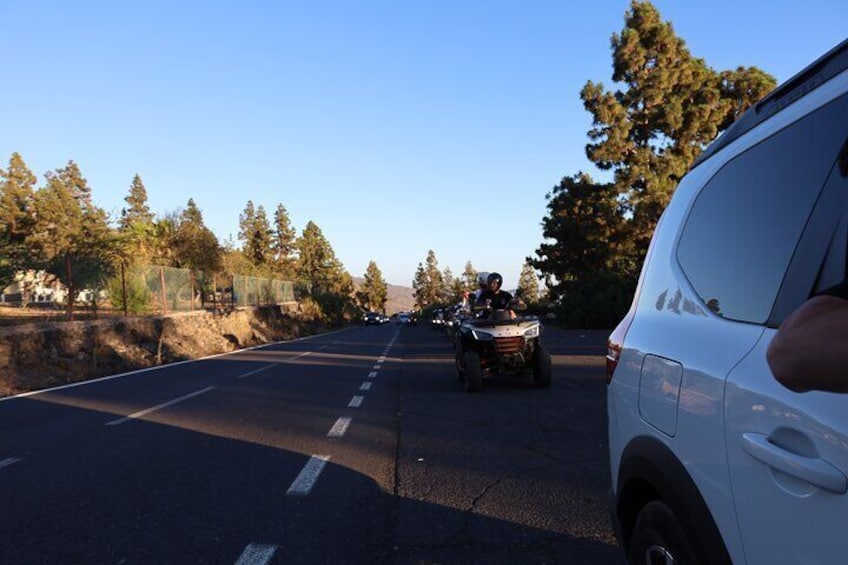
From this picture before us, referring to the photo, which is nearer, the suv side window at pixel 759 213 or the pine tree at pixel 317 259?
the suv side window at pixel 759 213

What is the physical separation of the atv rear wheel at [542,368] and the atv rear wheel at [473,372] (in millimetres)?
1008

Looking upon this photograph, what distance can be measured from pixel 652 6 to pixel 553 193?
11651 millimetres

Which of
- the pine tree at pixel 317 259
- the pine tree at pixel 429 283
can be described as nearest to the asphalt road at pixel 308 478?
the pine tree at pixel 317 259

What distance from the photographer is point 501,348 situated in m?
10.9

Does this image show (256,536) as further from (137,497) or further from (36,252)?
(36,252)

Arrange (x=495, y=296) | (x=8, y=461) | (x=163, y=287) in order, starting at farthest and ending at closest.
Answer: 1. (x=163, y=287)
2. (x=495, y=296)
3. (x=8, y=461)

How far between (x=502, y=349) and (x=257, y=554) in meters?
7.25

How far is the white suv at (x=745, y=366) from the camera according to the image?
5.16 feet

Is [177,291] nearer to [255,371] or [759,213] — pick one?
[255,371]

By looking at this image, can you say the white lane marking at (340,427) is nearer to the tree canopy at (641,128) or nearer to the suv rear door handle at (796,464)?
the suv rear door handle at (796,464)

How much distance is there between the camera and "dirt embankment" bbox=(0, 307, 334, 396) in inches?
621

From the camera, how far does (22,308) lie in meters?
21.0

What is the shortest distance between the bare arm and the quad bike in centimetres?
940

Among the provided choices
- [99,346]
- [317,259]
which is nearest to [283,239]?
[317,259]
